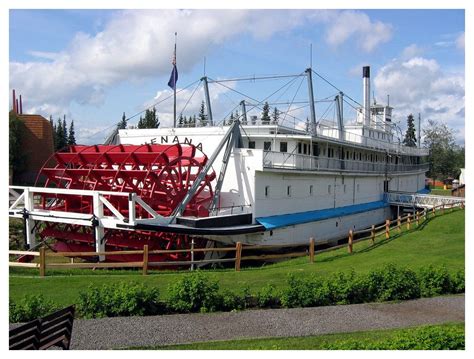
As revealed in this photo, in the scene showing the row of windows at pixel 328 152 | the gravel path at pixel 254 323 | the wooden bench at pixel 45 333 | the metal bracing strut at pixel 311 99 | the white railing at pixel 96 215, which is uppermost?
the metal bracing strut at pixel 311 99

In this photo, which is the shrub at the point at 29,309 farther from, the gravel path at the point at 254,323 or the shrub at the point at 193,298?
the shrub at the point at 193,298

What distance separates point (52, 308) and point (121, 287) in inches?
48.4

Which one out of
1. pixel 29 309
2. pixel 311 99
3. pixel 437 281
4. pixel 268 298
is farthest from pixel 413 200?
pixel 29 309

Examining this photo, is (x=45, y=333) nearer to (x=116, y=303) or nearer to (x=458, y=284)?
(x=116, y=303)

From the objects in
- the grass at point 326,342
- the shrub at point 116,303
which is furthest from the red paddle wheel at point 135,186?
the grass at point 326,342

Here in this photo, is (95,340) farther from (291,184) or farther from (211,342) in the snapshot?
(291,184)

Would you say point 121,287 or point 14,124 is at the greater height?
point 14,124

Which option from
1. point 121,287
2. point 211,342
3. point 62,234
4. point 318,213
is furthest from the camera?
point 318,213

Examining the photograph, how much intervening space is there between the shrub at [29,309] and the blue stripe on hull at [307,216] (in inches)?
353

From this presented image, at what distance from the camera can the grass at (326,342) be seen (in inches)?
253

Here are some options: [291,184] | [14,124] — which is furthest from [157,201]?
[14,124]

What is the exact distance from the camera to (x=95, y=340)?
24.6ft

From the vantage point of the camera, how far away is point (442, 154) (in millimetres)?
76188

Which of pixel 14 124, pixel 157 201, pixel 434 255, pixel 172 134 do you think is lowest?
pixel 434 255
